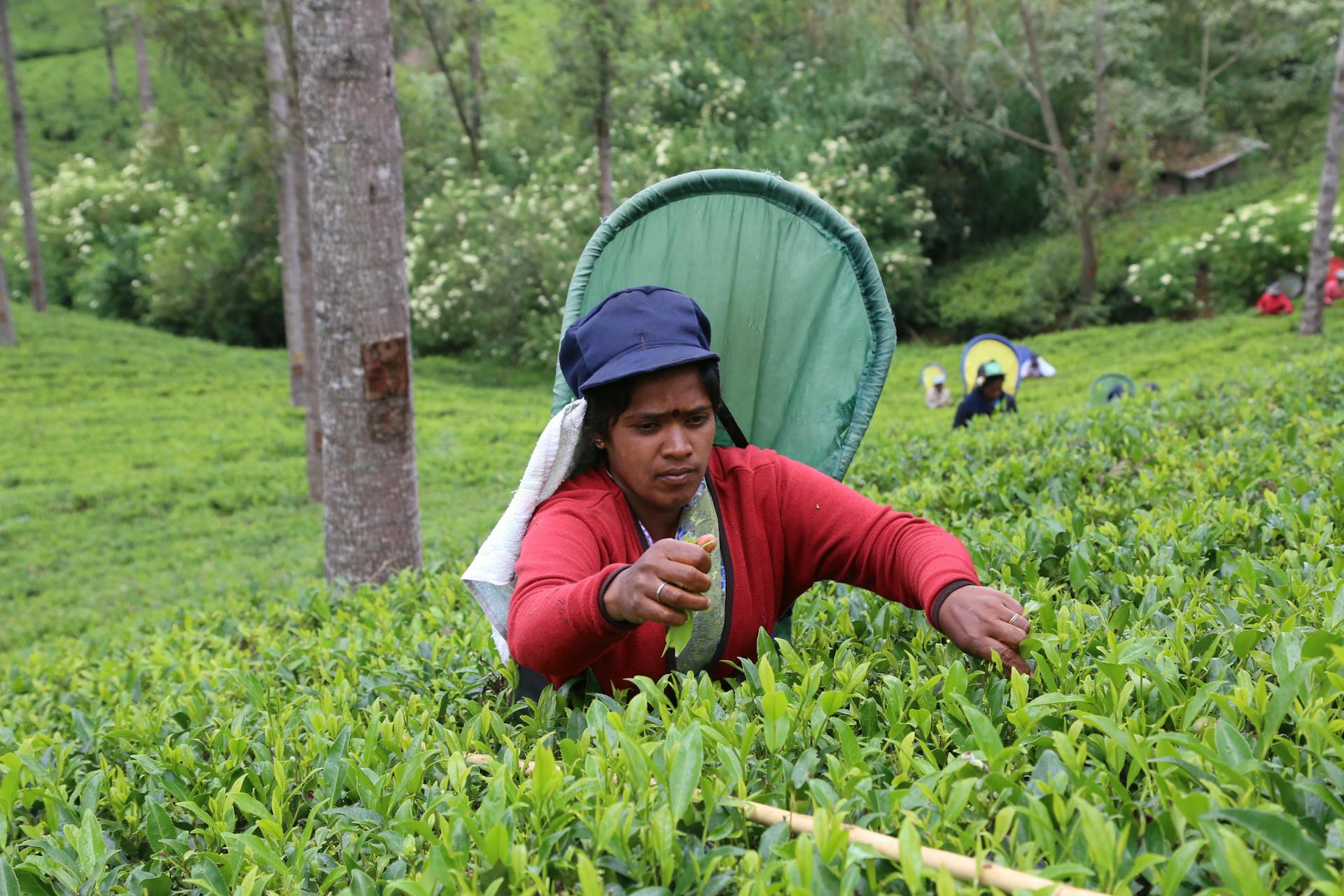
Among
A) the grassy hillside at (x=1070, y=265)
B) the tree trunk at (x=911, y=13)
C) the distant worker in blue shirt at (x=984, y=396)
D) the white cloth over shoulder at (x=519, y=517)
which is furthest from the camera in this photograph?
the tree trunk at (x=911, y=13)

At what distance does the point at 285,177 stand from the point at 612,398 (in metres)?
12.1

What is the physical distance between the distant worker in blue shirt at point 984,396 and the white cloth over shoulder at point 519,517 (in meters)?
6.58

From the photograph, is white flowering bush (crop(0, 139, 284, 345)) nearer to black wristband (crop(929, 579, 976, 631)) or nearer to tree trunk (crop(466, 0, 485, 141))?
tree trunk (crop(466, 0, 485, 141))

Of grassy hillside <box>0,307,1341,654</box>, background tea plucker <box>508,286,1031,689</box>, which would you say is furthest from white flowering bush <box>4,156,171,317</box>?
background tea plucker <box>508,286,1031,689</box>

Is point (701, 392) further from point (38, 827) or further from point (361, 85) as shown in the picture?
point (361, 85)

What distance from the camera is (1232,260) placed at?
61.5 feet

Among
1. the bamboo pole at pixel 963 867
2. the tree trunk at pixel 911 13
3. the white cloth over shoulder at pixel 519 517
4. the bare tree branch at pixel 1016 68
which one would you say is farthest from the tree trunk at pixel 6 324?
the bamboo pole at pixel 963 867

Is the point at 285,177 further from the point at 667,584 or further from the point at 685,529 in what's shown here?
the point at 667,584

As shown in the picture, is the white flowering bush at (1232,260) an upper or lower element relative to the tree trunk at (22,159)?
lower

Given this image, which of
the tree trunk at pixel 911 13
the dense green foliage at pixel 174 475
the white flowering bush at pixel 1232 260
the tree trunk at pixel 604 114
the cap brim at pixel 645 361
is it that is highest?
the tree trunk at pixel 911 13

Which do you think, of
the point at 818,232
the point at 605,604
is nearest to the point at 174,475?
the point at 818,232

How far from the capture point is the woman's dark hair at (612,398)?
7.55 feet

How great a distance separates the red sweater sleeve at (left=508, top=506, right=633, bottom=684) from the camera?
1.95 m

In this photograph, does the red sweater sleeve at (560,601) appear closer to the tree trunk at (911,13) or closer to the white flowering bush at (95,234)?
the tree trunk at (911,13)
